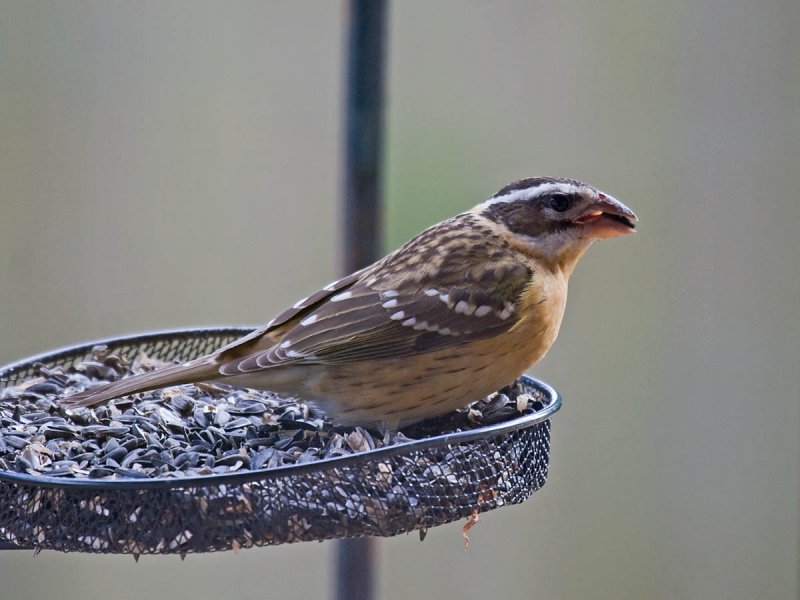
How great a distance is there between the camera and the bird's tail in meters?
3.19

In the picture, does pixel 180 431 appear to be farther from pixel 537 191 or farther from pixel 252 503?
pixel 537 191

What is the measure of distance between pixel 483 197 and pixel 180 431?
9.94ft

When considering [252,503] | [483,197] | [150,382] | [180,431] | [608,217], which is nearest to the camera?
[252,503]

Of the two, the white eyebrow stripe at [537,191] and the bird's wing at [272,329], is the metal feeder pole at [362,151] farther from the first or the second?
the white eyebrow stripe at [537,191]

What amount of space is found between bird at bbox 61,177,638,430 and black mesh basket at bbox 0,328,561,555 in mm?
484

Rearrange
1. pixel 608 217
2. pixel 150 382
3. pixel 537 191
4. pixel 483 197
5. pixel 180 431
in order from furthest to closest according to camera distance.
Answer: pixel 483 197 < pixel 537 191 < pixel 608 217 < pixel 180 431 < pixel 150 382

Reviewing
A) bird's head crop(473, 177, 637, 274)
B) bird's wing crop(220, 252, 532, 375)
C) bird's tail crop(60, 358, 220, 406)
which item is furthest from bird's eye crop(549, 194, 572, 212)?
bird's tail crop(60, 358, 220, 406)

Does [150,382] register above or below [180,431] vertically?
above

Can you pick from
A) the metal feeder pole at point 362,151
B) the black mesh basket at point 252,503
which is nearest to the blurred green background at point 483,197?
the metal feeder pole at point 362,151

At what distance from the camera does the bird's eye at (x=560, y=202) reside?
3559 mm

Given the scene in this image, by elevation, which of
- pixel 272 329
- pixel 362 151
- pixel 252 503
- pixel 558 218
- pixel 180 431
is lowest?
pixel 180 431

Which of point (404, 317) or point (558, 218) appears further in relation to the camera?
point (558, 218)

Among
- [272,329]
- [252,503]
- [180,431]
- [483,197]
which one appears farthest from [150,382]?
[483,197]

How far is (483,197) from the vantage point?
19.6 ft
